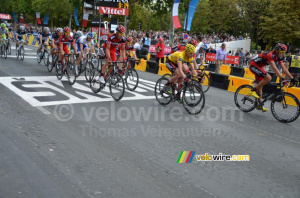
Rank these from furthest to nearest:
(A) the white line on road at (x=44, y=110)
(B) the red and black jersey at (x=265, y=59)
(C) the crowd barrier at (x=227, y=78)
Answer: (C) the crowd barrier at (x=227, y=78), (B) the red and black jersey at (x=265, y=59), (A) the white line on road at (x=44, y=110)

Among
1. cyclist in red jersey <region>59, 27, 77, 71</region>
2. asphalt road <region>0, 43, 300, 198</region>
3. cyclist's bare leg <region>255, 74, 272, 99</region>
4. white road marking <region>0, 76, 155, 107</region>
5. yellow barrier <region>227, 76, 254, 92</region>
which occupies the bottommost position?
asphalt road <region>0, 43, 300, 198</region>

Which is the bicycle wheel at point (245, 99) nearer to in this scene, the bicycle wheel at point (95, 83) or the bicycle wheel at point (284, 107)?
the bicycle wheel at point (284, 107)

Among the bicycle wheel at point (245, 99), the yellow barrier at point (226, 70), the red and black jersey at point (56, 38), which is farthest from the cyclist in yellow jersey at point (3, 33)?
the bicycle wheel at point (245, 99)

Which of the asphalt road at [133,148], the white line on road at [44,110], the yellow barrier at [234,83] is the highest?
the yellow barrier at [234,83]

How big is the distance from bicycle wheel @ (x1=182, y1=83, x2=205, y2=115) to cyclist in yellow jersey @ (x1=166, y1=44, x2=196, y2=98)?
0.28 meters

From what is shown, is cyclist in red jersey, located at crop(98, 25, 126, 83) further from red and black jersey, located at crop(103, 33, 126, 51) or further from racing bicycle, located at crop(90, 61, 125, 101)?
racing bicycle, located at crop(90, 61, 125, 101)

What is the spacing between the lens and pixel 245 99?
9734mm

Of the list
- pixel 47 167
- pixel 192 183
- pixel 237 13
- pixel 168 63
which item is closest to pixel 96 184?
pixel 47 167

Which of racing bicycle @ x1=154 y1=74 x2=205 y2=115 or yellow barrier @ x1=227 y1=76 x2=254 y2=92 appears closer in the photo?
racing bicycle @ x1=154 y1=74 x2=205 y2=115

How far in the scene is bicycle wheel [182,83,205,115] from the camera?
29.8ft

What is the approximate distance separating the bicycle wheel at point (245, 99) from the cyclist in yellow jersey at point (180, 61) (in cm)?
175

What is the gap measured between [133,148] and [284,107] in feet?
16.2

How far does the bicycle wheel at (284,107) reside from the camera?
8.78 metres

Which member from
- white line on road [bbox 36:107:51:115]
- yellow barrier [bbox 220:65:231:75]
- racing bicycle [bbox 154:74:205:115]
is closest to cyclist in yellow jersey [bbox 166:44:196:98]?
racing bicycle [bbox 154:74:205:115]
